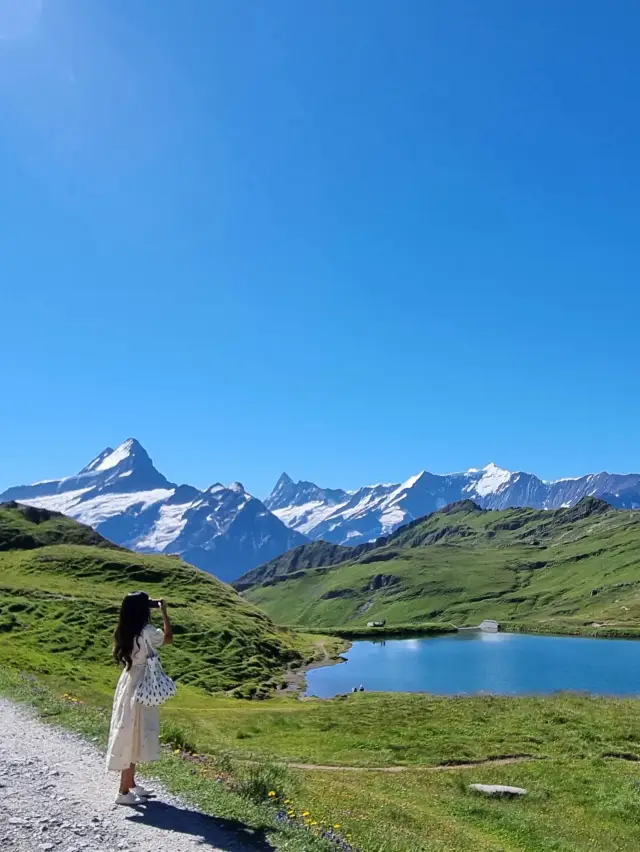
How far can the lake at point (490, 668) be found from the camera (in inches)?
4163

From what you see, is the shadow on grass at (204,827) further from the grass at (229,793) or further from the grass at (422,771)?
the grass at (422,771)

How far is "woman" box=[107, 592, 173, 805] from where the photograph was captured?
14.1 m

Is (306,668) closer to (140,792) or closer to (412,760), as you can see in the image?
(412,760)

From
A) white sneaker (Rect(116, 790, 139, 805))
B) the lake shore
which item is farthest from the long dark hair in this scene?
the lake shore

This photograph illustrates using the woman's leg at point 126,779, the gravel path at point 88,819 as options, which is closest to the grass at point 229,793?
the gravel path at point 88,819

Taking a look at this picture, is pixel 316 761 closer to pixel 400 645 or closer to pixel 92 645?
pixel 92 645

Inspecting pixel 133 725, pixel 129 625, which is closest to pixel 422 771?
pixel 133 725

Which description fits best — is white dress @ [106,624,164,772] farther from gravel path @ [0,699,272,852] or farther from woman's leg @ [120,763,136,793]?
gravel path @ [0,699,272,852]

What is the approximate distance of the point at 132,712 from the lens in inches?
562

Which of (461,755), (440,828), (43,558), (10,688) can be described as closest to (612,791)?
(461,755)

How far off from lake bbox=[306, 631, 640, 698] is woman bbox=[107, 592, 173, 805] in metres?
83.2

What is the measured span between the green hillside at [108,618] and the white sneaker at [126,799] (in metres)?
45.0

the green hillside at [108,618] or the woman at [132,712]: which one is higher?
the woman at [132,712]

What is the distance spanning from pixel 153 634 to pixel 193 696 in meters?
69.0
